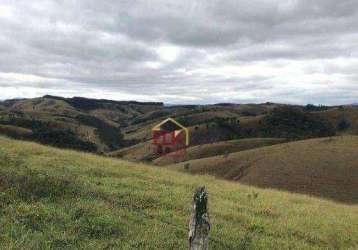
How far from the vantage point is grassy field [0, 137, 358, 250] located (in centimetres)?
1201

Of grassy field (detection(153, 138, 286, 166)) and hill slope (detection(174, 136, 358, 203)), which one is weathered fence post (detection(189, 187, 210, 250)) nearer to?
hill slope (detection(174, 136, 358, 203))

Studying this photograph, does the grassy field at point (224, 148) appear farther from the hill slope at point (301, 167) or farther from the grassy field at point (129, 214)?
the grassy field at point (129, 214)

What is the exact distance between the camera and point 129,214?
14289 mm

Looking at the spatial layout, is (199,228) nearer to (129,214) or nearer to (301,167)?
(129,214)

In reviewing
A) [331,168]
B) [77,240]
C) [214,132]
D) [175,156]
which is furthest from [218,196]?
[214,132]

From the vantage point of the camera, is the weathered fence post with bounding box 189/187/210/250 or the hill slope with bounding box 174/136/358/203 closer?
the weathered fence post with bounding box 189/187/210/250

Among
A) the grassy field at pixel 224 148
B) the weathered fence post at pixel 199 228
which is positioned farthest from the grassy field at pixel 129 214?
the grassy field at pixel 224 148

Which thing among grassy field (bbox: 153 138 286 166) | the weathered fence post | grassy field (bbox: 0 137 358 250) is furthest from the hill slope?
the weathered fence post

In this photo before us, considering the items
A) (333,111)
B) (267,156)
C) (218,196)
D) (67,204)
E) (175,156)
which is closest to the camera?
(67,204)

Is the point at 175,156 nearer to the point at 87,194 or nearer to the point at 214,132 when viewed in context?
the point at 214,132

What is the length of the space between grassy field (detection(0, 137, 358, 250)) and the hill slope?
78.8 ft

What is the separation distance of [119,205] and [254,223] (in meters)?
4.81

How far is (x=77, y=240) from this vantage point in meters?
11.6

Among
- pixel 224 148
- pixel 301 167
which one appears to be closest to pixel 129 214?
pixel 301 167
